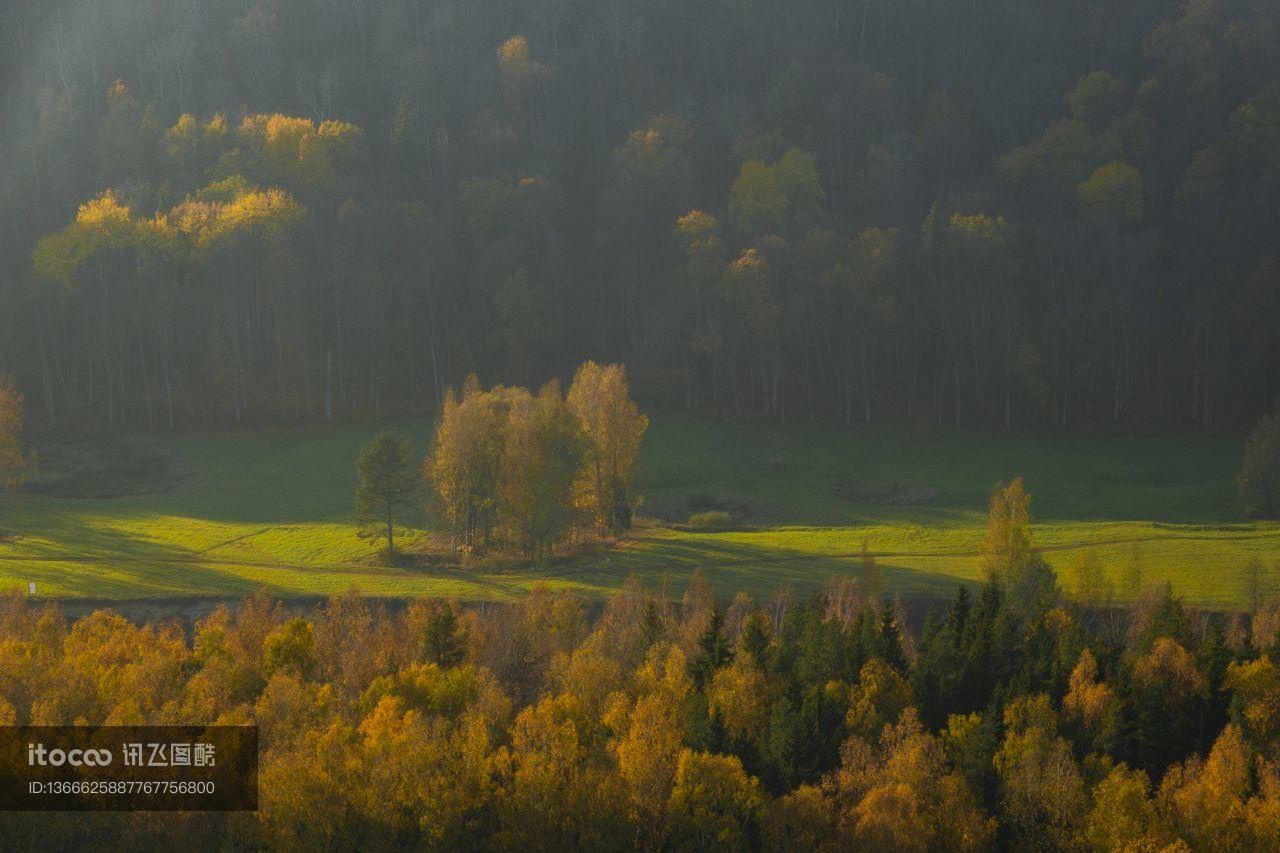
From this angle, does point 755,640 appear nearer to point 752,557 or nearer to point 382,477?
point 752,557

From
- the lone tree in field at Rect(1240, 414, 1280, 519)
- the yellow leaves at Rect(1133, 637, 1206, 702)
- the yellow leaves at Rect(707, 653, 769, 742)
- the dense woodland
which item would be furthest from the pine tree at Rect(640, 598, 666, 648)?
the dense woodland

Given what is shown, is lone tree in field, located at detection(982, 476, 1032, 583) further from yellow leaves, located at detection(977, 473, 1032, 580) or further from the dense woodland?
the dense woodland

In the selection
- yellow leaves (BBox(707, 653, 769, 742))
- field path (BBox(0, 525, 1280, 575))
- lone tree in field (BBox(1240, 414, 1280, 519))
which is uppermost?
lone tree in field (BBox(1240, 414, 1280, 519))

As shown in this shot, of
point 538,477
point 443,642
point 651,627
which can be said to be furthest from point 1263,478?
point 443,642

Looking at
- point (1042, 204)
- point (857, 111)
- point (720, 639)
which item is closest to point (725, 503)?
point (720, 639)

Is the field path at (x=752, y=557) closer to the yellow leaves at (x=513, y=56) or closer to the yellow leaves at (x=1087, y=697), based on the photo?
the yellow leaves at (x=1087, y=697)

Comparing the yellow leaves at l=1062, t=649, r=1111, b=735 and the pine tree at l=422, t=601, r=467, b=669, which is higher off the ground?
the pine tree at l=422, t=601, r=467, b=669

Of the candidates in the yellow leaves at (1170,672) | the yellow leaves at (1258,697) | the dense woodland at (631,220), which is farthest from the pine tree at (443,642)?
the dense woodland at (631,220)
